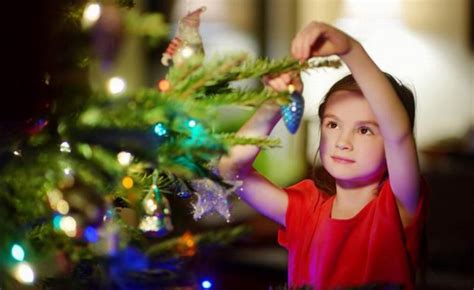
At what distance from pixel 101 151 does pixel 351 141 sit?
1.32 ft

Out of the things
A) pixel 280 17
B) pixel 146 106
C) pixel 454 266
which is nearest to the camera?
pixel 146 106

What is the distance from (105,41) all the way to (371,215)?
38 centimetres

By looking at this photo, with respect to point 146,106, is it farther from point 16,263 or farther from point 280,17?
point 280,17

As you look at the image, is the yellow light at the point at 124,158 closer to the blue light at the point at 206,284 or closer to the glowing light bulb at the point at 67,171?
the glowing light bulb at the point at 67,171

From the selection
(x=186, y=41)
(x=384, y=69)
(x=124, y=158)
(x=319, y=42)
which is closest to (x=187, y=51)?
(x=186, y=41)

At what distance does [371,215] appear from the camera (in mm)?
1061

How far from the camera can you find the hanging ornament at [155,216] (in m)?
0.85

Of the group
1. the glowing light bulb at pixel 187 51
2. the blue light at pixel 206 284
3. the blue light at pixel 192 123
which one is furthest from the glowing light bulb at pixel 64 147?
the blue light at pixel 206 284

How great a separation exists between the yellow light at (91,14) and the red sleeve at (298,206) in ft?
1.20

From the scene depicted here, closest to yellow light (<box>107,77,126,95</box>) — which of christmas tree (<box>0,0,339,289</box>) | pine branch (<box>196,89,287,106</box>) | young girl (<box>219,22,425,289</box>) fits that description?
christmas tree (<box>0,0,339,289</box>)

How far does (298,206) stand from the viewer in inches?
43.4

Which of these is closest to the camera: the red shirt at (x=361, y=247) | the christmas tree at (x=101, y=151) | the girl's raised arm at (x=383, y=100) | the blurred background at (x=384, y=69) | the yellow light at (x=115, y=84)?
the christmas tree at (x=101, y=151)

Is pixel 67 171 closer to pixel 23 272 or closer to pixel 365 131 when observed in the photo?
Result: pixel 23 272

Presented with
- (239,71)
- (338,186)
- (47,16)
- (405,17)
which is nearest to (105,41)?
(47,16)
